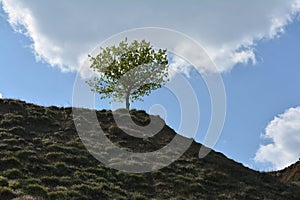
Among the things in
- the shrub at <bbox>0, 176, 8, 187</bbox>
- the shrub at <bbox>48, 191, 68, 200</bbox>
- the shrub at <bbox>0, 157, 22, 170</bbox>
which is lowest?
the shrub at <bbox>48, 191, 68, 200</bbox>

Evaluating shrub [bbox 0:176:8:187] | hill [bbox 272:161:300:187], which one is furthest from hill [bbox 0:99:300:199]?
hill [bbox 272:161:300:187]

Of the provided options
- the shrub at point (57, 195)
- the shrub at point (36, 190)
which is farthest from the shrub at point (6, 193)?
the shrub at point (57, 195)

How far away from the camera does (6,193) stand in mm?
21844

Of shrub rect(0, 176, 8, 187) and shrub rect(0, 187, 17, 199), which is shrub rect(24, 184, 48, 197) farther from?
shrub rect(0, 176, 8, 187)

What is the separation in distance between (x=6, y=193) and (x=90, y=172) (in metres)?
9.18

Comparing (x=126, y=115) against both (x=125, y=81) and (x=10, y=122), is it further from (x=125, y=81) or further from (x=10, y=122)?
(x=10, y=122)

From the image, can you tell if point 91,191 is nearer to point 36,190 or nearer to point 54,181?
point 54,181

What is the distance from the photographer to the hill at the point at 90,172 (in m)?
25.6

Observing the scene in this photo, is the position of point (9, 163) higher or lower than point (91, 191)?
higher

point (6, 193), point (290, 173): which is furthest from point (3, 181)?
point (290, 173)

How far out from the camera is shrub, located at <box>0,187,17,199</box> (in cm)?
2155

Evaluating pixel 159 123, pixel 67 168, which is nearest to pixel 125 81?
pixel 159 123

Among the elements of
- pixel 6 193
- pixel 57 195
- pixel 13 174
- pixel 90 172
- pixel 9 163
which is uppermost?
pixel 90 172

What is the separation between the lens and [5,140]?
34250mm
